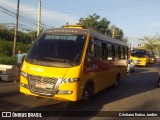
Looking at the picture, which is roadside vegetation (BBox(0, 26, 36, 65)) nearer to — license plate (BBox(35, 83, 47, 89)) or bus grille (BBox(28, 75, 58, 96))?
bus grille (BBox(28, 75, 58, 96))

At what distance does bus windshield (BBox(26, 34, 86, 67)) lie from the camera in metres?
9.36

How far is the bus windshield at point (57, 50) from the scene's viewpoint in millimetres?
9359

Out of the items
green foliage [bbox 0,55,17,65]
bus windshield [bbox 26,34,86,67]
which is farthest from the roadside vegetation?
bus windshield [bbox 26,34,86,67]

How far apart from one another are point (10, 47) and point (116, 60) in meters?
20.1

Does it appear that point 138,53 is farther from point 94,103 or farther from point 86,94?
point 86,94

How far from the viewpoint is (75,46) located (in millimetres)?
9836

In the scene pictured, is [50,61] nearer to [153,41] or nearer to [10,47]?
[10,47]

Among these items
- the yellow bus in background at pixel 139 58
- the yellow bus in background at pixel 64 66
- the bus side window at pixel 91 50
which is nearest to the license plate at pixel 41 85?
the yellow bus in background at pixel 64 66

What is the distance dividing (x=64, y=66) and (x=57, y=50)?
32.7 inches

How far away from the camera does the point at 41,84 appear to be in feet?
29.7

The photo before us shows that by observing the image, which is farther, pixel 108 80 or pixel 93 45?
pixel 108 80

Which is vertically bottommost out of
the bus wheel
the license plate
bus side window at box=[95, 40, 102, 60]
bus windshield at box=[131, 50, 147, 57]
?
the bus wheel

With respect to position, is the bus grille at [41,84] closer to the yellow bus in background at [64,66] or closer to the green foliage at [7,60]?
the yellow bus in background at [64,66]

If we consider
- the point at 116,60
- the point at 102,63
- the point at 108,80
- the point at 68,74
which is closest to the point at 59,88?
the point at 68,74
